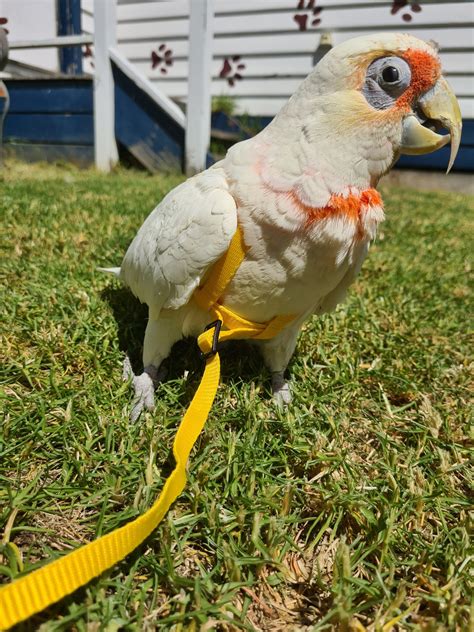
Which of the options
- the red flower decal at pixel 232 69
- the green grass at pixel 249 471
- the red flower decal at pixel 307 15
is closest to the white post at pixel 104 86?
the red flower decal at pixel 232 69

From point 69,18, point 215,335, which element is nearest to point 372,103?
point 215,335

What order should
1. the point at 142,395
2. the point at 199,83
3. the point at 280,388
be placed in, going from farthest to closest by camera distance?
the point at 199,83 → the point at 280,388 → the point at 142,395

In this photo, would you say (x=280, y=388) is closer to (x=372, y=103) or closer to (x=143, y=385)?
(x=143, y=385)

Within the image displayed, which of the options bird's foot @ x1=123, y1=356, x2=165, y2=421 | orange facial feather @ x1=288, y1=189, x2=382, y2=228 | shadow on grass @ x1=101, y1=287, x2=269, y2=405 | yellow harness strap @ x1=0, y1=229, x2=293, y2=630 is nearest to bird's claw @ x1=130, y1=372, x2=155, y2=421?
bird's foot @ x1=123, y1=356, x2=165, y2=421

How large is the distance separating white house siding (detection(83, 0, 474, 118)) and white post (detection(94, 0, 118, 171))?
1144mm

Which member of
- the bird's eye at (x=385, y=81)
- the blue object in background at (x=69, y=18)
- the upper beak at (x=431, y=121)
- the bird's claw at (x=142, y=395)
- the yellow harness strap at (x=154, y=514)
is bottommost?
the bird's claw at (x=142, y=395)

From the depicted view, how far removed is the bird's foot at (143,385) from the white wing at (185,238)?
0.85 ft

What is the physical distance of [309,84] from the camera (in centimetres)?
111

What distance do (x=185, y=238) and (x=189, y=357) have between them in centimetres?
66

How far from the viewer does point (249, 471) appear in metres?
1.21

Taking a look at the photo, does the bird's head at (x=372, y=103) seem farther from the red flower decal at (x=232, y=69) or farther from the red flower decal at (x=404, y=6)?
the red flower decal at (x=232, y=69)

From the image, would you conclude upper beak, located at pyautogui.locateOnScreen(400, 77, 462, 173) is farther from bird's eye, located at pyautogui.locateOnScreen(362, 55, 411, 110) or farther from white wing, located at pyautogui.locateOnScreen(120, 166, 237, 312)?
white wing, located at pyautogui.locateOnScreen(120, 166, 237, 312)

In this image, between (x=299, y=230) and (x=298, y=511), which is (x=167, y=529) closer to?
(x=298, y=511)

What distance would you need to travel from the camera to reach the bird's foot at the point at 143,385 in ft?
4.64
